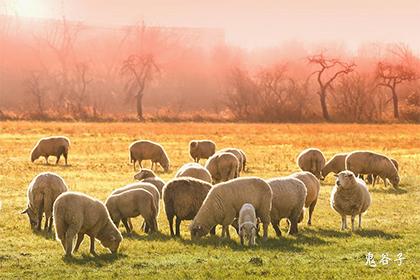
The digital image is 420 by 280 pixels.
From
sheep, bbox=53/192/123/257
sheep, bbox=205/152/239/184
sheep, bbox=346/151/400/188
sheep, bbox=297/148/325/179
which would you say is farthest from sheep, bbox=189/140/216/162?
sheep, bbox=53/192/123/257

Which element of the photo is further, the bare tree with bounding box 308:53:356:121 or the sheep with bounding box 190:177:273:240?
the bare tree with bounding box 308:53:356:121

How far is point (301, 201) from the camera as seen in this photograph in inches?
760

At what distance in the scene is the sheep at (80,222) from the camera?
52.7 ft

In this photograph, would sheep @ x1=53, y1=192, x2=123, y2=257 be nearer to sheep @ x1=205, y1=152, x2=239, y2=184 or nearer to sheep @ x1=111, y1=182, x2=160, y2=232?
sheep @ x1=111, y1=182, x2=160, y2=232

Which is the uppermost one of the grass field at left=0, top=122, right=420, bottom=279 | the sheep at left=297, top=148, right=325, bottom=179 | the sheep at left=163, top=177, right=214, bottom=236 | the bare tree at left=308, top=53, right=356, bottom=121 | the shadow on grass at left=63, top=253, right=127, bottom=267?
the bare tree at left=308, top=53, right=356, bottom=121

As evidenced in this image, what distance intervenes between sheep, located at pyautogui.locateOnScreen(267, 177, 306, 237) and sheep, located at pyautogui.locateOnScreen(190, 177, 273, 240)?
902mm

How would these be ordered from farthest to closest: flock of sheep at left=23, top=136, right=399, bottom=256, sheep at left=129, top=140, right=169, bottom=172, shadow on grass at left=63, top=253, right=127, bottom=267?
sheep at left=129, top=140, right=169, bottom=172 < flock of sheep at left=23, top=136, right=399, bottom=256 < shadow on grass at left=63, top=253, right=127, bottom=267

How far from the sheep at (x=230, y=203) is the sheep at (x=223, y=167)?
10535 millimetres

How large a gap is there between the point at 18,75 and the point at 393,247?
106573 millimetres

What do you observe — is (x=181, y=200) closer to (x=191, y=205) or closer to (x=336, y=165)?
(x=191, y=205)

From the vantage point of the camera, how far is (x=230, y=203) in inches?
699

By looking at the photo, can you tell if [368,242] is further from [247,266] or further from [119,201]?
[119,201]

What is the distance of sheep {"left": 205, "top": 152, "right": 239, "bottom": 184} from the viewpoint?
2864 cm

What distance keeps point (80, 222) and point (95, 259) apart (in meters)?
0.83
